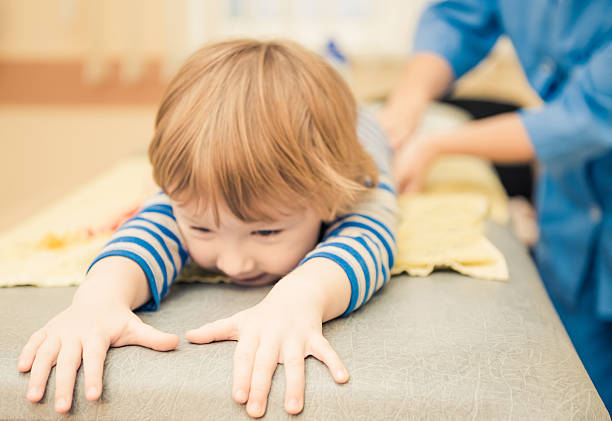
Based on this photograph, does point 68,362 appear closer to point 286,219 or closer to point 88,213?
point 286,219

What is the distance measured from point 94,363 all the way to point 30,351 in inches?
2.5

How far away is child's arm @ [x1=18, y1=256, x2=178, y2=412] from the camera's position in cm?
49

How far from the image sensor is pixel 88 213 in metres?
0.97

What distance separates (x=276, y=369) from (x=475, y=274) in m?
0.30

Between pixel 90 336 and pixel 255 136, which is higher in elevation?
pixel 255 136

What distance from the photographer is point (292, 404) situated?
1.52 ft

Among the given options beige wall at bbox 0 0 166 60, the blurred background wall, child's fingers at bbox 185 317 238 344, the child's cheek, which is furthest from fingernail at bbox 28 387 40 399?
beige wall at bbox 0 0 166 60

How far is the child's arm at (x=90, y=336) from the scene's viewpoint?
49 centimetres

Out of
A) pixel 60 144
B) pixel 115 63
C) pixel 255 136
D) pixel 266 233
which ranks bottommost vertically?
pixel 60 144

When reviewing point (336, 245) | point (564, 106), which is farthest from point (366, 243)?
point (564, 106)

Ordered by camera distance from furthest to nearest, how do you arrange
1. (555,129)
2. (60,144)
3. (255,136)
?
(60,144) → (555,129) → (255,136)

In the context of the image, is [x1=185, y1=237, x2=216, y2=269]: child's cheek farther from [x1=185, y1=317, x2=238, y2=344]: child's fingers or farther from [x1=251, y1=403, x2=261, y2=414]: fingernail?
[x1=251, y1=403, x2=261, y2=414]: fingernail

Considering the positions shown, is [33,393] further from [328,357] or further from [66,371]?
[328,357]

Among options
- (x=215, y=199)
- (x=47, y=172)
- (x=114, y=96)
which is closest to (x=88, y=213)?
(x=215, y=199)
